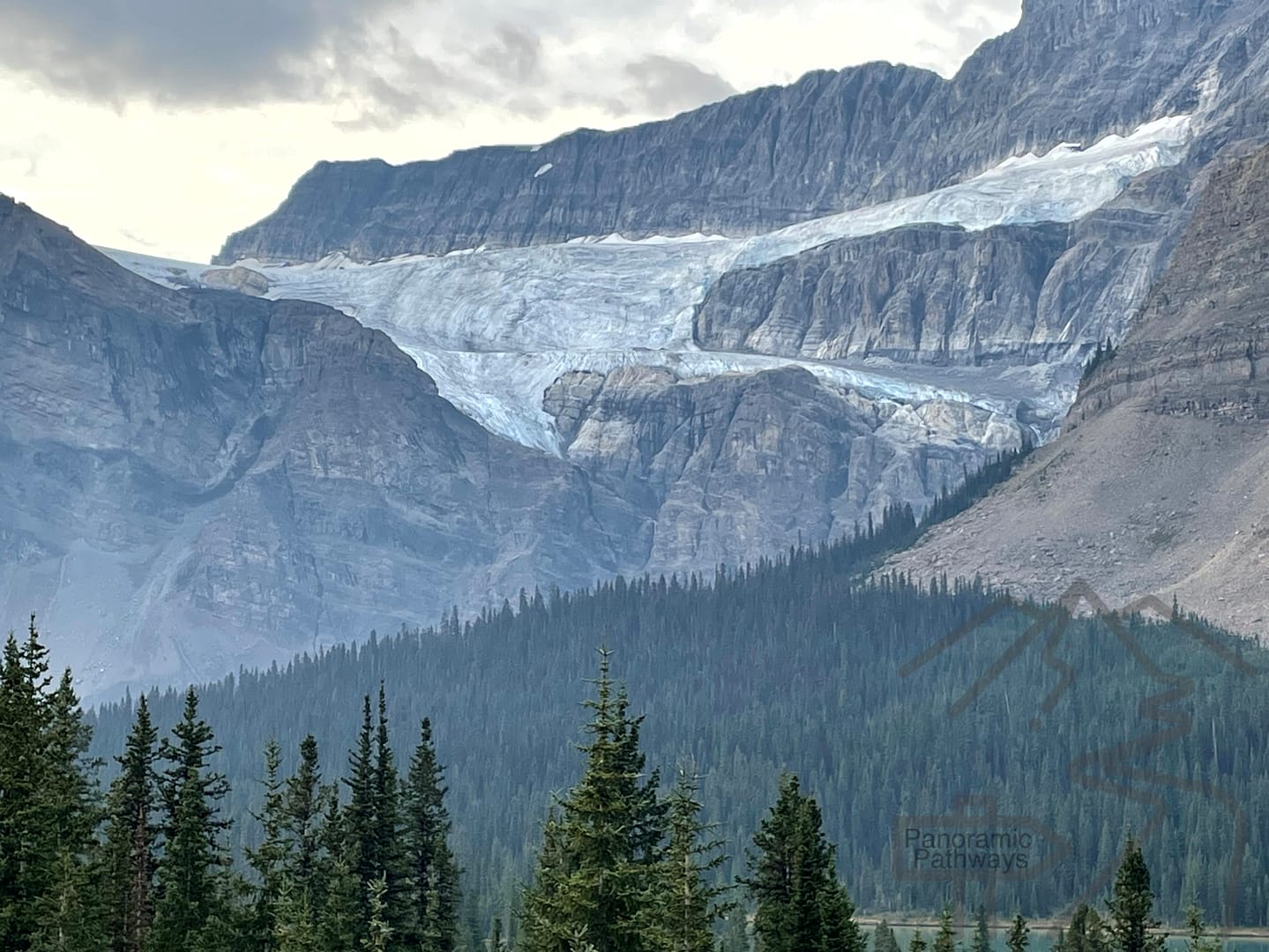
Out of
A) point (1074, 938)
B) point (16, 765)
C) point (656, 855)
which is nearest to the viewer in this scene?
point (656, 855)

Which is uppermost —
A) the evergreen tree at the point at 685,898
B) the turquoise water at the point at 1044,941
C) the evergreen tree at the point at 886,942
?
the turquoise water at the point at 1044,941

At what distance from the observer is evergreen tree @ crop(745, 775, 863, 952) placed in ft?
213

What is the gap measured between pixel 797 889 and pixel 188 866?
20.1 m

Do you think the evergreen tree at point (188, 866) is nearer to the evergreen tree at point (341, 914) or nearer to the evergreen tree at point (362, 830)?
the evergreen tree at point (341, 914)

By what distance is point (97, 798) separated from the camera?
9162 centimetres

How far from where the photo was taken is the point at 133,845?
254 feet

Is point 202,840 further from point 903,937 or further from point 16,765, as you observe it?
point 903,937

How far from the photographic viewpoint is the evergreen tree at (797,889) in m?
65.1

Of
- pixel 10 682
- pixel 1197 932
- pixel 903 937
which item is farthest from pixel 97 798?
pixel 903 937

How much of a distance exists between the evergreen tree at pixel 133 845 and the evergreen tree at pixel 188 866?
2.26ft

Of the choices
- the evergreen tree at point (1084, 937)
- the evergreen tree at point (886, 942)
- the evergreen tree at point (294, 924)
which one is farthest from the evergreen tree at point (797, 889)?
the evergreen tree at point (886, 942)

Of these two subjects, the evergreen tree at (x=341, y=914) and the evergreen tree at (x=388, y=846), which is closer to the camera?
the evergreen tree at (x=341, y=914)

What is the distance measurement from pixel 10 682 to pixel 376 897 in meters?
12.1

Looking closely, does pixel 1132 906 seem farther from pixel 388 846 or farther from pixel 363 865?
pixel 363 865
